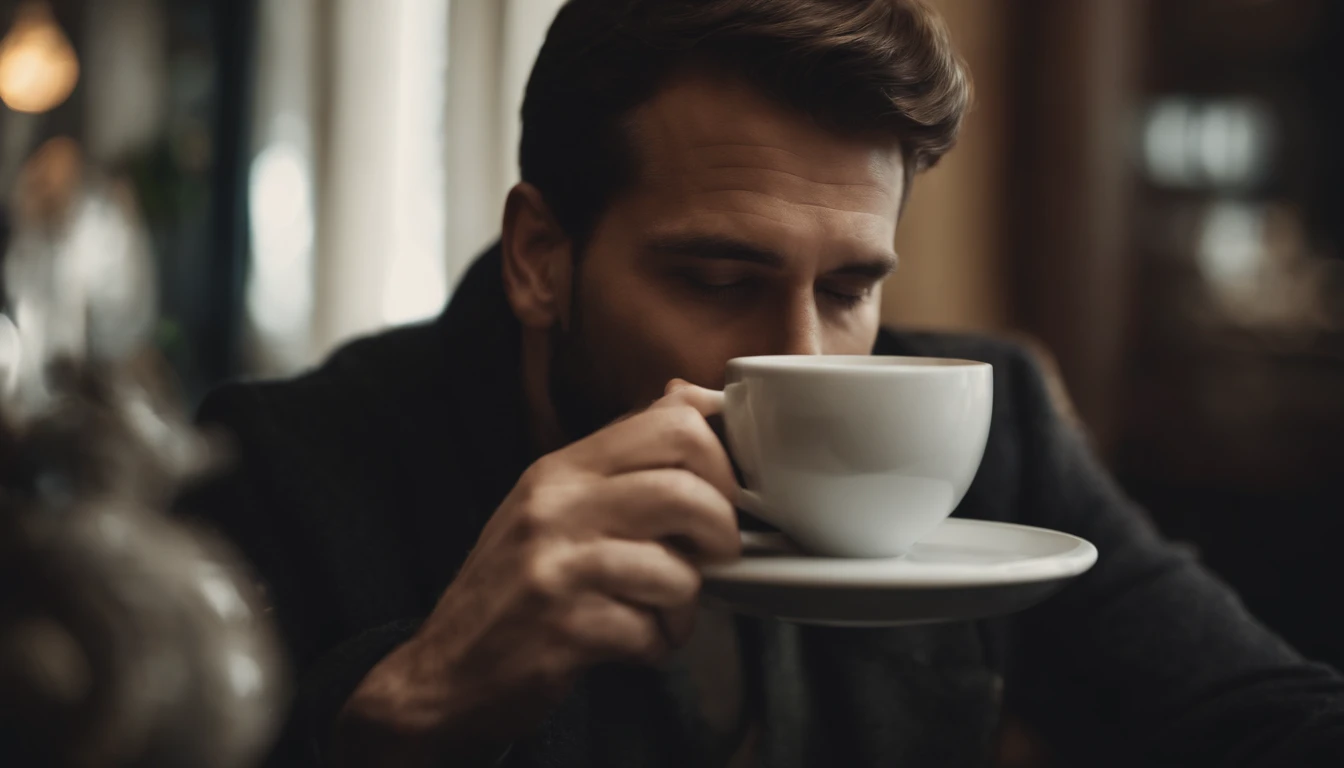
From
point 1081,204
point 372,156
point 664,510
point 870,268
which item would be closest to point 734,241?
point 870,268

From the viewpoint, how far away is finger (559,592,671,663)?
2.12 ft

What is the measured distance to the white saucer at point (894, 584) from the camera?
1.88 ft

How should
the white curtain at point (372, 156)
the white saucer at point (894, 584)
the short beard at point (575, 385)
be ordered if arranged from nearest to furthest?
the white saucer at point (894, 584) → the short beard at point (575, 385) → the white curtain at point (372, 156)

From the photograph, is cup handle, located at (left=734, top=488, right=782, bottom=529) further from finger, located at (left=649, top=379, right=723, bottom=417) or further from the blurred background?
the blurred background

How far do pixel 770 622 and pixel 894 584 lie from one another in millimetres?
586

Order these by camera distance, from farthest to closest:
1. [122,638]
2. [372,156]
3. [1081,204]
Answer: [372,156] < [1081,204] < [122,638]

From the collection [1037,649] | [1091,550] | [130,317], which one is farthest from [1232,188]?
[130,317]

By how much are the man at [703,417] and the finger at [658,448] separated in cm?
5

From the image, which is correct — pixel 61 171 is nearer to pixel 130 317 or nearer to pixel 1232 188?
pixel 130 317

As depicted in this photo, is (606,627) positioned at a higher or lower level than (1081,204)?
lower

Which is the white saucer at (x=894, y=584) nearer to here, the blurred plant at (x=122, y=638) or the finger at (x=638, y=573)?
the finger at (x=638, y=573)

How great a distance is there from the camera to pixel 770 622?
1.13m

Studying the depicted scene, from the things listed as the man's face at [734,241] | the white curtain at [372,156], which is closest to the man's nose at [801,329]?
the man's face at [734,241]

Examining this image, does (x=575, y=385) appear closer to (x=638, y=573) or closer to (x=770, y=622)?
(x=770, y=622)
